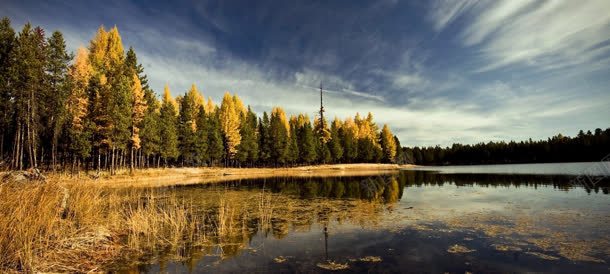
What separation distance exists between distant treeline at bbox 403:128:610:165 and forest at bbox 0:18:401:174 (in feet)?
281

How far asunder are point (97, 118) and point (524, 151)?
136 meters

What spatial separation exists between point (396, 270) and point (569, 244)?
18.1 ft

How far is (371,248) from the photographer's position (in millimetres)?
8109

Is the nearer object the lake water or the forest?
the lake water

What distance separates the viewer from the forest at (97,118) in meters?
29.1

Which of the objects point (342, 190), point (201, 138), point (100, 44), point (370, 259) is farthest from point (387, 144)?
point (370, 259)

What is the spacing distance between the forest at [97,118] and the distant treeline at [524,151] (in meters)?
85.5

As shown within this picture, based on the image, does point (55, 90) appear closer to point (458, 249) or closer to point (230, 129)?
point (230, 129)

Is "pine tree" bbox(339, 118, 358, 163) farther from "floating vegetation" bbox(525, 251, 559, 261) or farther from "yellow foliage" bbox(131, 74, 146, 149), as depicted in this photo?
"floating vegetation" bbox(525, 251, 559, 261)

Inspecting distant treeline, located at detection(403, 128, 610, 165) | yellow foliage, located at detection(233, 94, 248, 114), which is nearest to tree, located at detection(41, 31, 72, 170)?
yellow foliage, located at detection(233, 94, 248, 114)

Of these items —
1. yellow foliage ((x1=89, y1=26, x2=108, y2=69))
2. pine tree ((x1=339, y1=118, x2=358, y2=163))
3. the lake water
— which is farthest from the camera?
pine tree ((x1=339, y1=118, x2=358, y2=163))

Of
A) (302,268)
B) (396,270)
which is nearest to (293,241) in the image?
(302,268)

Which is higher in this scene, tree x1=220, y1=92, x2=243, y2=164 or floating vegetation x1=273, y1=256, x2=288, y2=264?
tree x1=220, y1=92, x2=243, y2=164

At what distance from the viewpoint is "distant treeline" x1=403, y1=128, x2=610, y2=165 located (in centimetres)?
9441
